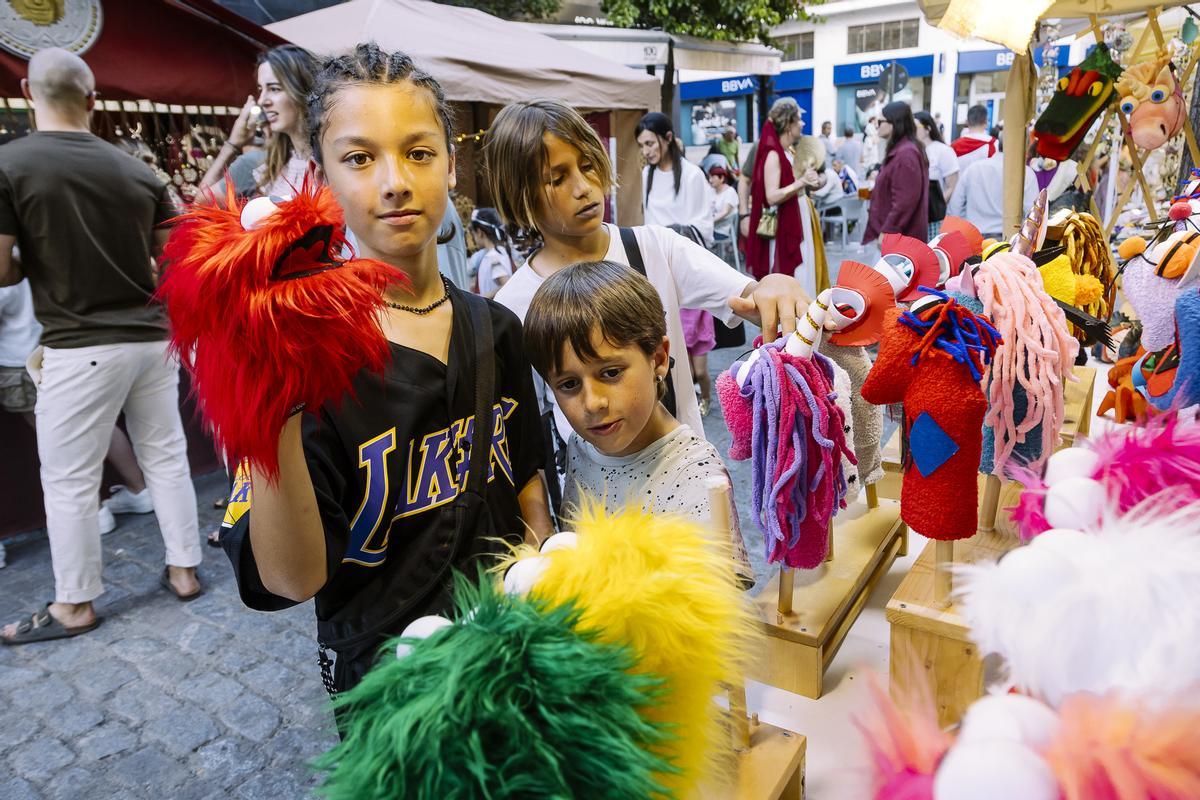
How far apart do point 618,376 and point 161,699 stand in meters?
1.96

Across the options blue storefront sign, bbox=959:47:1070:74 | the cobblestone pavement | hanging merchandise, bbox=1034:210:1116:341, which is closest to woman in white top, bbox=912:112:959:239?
hanging merchandise, bbox=1034:210:1116:341

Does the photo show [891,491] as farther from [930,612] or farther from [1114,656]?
[1114,656]

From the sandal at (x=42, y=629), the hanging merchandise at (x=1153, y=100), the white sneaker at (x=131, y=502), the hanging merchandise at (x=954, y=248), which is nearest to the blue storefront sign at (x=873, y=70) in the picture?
the hanging merchandise at (x=1153, y=100)

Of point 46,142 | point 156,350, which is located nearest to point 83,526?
point 156,350

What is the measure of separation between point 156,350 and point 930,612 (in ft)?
8.59

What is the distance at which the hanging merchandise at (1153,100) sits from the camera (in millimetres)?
3010

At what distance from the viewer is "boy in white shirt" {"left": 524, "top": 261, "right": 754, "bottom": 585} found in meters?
1.18

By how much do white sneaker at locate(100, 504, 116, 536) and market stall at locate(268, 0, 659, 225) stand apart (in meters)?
2.28

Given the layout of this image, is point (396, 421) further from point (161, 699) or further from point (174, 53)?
point (174, 53)

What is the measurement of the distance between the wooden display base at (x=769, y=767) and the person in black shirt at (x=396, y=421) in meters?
0.51

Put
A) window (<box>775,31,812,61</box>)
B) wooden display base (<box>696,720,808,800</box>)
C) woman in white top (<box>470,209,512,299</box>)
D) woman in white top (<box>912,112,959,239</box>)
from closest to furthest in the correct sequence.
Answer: wooden display base (<box>696,720,808,800</box>) < woman in white top (<box>470,209,512,299</box>) < woman in white top (<box>912,112,959,239</box>) < window (<box>775,31,812,61</box>)

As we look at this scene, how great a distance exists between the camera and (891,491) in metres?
2.47

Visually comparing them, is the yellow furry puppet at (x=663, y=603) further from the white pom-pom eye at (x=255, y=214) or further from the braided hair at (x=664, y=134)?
the braided hair at (x=664, y=134)

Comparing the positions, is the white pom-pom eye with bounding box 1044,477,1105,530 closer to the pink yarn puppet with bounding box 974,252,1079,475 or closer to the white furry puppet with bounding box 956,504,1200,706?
the white furry puppet with bounding box 956,504,1200,706
